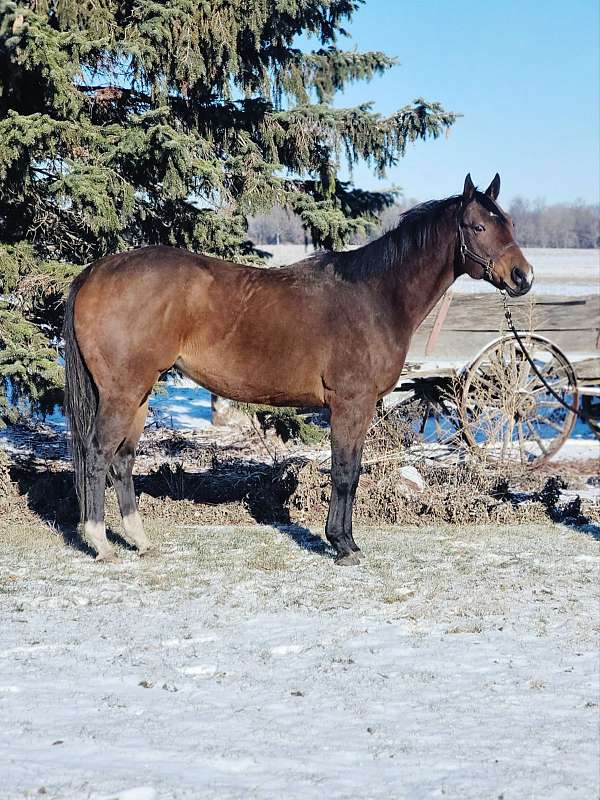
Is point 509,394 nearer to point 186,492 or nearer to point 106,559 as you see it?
point 186,492

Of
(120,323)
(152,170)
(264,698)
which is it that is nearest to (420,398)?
(152,170)

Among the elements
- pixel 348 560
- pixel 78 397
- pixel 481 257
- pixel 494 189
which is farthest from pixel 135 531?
pixel 494 189

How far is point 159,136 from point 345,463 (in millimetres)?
2853

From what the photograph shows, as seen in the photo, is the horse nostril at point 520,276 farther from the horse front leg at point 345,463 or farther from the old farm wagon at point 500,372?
the old farm wagon at point 500,372

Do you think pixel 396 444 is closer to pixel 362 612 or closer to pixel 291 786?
pixel 362 612

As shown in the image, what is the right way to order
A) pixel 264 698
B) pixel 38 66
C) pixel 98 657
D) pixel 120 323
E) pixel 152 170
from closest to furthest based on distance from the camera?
pixel 264 698 < pixel 98 657 < pixel 120 323 < pixel 38 66 < pixel 152 170

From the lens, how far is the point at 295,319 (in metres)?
5.43

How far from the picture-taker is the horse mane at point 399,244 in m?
5.52

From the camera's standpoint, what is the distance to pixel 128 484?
5734 millimetres

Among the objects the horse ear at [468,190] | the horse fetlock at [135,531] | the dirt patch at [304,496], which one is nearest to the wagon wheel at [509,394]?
the dirt patch at [304,496]

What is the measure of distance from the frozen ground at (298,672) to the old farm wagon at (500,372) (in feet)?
9.53

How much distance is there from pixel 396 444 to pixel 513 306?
327cm

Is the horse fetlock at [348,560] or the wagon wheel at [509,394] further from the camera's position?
the wagon wheel at [509,394]

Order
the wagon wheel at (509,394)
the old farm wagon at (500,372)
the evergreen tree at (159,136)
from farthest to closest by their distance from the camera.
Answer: the old farm wagon at (500,372) → the wagon wheel at (509,394) → the evergreen tree at (159,136)
